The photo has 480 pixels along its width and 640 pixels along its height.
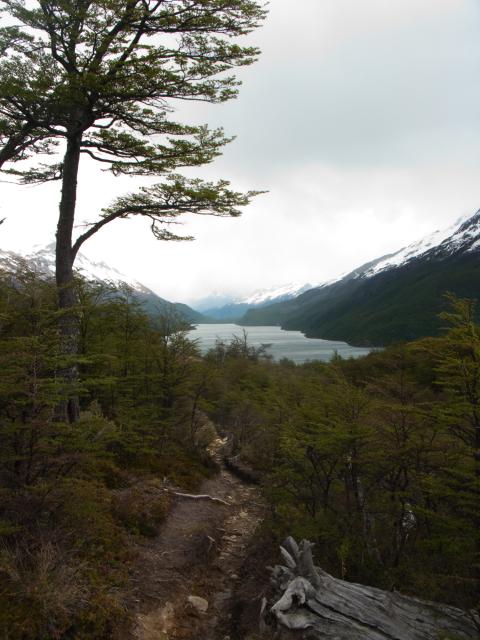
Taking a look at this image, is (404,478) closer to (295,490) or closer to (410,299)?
(295,490)

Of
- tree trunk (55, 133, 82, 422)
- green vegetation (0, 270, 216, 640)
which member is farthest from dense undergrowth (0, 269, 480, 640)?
tree trunk (55, 133, 82, 422)

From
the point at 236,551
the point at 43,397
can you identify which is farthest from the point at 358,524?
the point at 43,397

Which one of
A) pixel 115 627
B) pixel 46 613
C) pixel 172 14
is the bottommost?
pixel 115 627

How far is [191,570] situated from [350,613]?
3.55 meters

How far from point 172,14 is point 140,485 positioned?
10.7 m

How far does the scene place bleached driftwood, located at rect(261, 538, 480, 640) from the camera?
394 cm

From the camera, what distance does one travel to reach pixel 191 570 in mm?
6719

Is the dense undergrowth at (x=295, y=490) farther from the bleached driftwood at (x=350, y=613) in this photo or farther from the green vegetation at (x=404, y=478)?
the bleached driftwood at (x=350, y=613)

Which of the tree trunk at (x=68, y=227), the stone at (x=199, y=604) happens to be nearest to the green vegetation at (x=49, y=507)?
the tree trunk at (x=68, y=227)

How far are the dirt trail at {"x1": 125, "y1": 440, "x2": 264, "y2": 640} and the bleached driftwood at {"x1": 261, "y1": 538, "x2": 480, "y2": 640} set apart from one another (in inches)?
53.7

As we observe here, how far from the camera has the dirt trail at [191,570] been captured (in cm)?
518

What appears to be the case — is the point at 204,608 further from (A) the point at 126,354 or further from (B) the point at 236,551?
(A) the point at 126,354

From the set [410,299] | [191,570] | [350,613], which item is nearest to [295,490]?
[191,570]

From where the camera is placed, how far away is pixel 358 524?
6.03 m
